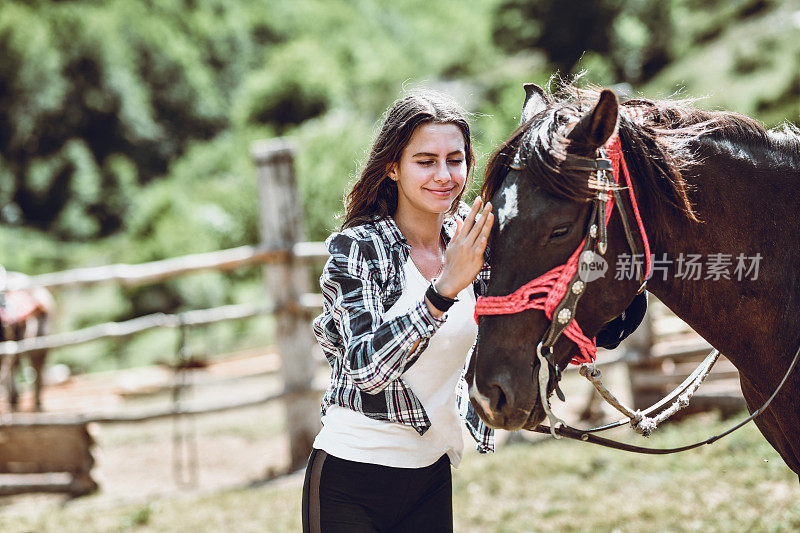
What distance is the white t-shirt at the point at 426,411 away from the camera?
184cm

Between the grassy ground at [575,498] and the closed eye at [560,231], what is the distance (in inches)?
112

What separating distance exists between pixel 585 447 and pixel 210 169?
17519 mm

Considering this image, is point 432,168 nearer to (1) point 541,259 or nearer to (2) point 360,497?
(1) point 541,259

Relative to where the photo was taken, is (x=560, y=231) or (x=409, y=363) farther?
(x=409, y=363)

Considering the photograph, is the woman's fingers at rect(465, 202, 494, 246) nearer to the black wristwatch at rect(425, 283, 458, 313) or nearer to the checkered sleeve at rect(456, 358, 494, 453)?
the black wristwatch at rect(425, 283, 458, 313)

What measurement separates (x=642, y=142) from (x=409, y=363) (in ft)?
2.51

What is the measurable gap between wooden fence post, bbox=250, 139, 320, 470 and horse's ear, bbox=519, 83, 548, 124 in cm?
415

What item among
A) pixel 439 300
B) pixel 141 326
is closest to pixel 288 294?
pixel 141 326

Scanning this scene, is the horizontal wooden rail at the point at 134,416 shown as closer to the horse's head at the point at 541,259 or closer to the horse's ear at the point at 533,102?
the horse's ear at the point at 533,102

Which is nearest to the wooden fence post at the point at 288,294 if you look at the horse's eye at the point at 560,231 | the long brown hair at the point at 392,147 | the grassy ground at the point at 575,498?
the grassy ground at the point at 575,498

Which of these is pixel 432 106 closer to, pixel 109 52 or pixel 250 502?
pixel 250 502

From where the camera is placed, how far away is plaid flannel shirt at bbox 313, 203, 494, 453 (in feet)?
5.24

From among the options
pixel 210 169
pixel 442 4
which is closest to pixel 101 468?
pixel 210 169

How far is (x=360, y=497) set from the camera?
72.6 inches
